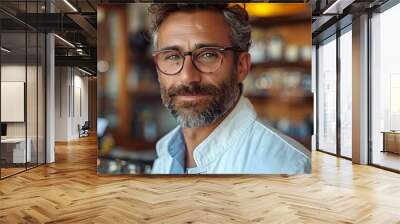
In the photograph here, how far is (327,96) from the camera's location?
35.7ft

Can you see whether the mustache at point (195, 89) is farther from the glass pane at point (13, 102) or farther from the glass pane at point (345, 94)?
the glass pane at point (345, 94)

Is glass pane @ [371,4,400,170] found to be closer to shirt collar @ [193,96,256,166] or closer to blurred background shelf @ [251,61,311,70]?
blurred background shelf @ [251,61,311,70]

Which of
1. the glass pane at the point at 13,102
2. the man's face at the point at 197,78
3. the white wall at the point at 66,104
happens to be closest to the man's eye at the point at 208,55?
the man's face at the point at 197,78

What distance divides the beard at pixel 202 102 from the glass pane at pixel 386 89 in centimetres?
322

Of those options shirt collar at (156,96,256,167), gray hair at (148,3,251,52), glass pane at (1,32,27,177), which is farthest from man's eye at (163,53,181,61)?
glass pane at (1,32,27,177)

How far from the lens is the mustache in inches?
246

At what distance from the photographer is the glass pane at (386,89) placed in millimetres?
7328

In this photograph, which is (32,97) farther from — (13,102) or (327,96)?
(327,96)

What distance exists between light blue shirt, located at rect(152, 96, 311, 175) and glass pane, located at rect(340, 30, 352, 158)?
339 cm

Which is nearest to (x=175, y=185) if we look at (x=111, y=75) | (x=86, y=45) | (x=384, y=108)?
(x=111, y=75)

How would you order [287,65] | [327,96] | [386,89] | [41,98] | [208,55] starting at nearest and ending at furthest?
[208,55] → [287,65] → [386,89] → [41,98] → [327,96]

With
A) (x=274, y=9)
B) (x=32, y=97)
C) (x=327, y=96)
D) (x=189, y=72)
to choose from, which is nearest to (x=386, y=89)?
(x=274, y=9)

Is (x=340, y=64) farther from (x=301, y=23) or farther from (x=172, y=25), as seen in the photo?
(x=172, y=25)

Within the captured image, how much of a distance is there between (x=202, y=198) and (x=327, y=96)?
7000mm
